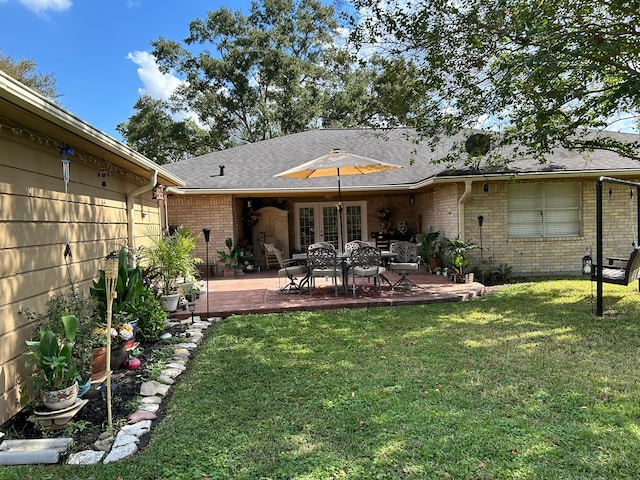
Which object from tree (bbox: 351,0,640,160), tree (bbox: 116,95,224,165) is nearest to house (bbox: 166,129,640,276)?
tree (bbox: 351,0,640,160)

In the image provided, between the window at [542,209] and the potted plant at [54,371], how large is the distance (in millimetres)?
9421

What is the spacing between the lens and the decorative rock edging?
9.14 ft

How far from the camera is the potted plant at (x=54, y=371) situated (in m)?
3.13

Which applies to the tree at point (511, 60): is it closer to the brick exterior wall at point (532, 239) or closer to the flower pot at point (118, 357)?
the brick exterior wall at point (532, 239)

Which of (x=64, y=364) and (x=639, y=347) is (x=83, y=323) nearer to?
(x=64, y=364)

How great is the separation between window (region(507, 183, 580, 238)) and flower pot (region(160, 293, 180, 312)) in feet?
25.6

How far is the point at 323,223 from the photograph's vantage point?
1355 centimetres

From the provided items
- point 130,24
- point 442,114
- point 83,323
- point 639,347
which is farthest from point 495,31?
point 130,24

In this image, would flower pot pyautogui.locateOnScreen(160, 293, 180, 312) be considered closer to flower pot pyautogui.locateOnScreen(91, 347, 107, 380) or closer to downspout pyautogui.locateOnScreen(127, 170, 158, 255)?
downspout pyautogui.locateOnScreen(127, 170, 158, 255)

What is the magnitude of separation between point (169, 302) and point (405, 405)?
15.2 feet

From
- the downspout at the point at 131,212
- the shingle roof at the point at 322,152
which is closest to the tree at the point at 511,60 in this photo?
the shingle roof at the point at 322,152

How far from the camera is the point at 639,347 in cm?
457

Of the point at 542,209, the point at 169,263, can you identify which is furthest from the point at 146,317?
the point at 542,209

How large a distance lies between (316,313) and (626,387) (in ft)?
14.0
